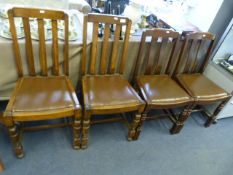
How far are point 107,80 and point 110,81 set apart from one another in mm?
27

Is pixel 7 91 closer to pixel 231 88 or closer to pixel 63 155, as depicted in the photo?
pixel 63 155

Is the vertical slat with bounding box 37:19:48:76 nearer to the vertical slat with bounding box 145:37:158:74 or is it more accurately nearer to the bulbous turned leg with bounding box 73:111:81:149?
the bulbous turned leg with bounding box 73:111:81:149

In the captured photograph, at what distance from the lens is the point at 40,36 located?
54.6 inches

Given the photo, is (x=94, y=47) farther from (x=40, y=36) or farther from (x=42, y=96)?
(x=42, y=96)

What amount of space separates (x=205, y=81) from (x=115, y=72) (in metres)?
0.93

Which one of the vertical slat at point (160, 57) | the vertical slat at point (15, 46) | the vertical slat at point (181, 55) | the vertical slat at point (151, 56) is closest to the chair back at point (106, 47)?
the vertical slat at point (151, 56)

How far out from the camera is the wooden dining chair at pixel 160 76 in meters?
1.61

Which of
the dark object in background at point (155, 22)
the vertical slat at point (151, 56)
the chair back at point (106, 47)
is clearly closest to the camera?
the chair back at point (106, 47)

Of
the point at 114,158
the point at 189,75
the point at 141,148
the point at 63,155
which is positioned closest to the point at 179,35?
the point at 189,75

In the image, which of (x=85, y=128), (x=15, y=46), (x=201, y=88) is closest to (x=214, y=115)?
(x=201, y=88)

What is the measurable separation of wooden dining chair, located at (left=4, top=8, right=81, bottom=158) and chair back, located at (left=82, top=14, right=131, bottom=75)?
0.63 feet

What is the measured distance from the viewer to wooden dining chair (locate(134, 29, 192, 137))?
1.61m

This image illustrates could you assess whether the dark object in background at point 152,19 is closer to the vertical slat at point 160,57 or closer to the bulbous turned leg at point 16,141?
the vertical slat at point 160,57

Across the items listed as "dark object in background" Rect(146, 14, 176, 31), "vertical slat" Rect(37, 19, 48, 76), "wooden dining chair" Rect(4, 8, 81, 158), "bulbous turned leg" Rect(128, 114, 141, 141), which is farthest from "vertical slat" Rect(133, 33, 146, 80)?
"vertical slat" Rect(37, 19, 48, 76)
